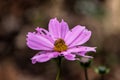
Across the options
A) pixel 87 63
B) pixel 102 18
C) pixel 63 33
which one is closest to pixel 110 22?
pixel 102 18

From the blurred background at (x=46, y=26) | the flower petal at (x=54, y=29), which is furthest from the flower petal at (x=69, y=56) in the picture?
the blurred background at (x=46, y=26)

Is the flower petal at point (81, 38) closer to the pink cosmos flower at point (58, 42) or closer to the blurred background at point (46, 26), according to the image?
the pink cosmos flower at point (58, 42)

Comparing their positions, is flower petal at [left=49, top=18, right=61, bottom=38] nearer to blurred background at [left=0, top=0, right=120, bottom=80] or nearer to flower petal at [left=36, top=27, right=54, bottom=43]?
flower petal at [left=36, top=27, right=54, bottom=43]

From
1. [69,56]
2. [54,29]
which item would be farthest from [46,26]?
[69,56]

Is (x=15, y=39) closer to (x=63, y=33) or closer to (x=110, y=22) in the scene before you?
(x=110, y=22)

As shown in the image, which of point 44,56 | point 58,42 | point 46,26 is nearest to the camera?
point 44,56

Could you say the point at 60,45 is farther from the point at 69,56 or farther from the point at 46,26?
the point at 46,26
